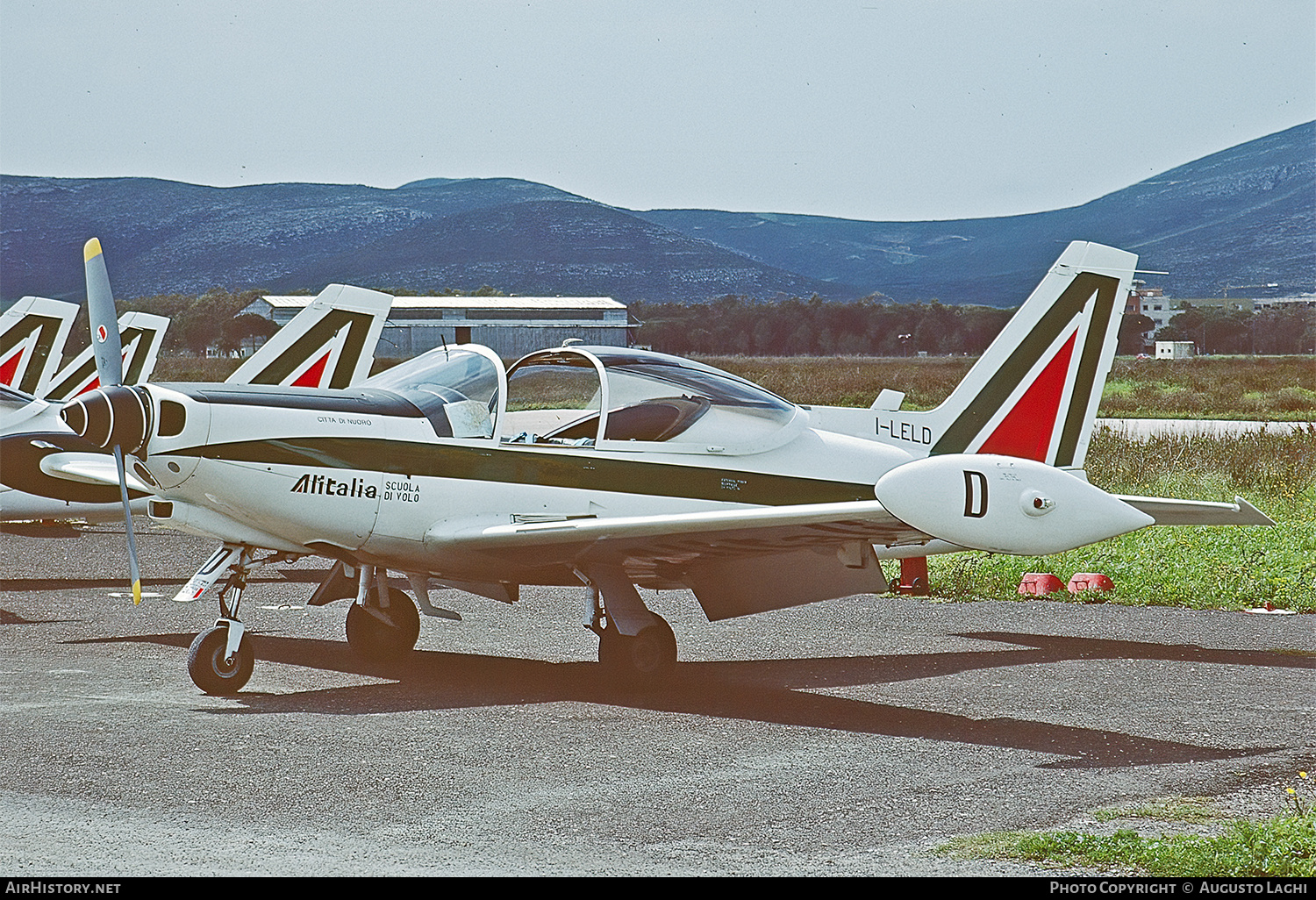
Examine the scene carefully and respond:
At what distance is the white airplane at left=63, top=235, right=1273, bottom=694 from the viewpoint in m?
8.71

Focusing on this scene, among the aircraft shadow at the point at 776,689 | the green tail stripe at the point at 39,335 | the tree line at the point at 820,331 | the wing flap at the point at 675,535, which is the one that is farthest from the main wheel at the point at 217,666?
the tree line at the point at 820,331

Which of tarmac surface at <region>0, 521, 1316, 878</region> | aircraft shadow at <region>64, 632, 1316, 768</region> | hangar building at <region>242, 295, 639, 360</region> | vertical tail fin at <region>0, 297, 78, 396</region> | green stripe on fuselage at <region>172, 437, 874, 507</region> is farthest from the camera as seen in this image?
hangar building at <region>242, 295, 639, 360</region>

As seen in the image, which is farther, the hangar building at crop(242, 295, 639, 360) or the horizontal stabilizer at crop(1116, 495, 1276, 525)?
the hangar building at crop(242, 295, 639, 360)

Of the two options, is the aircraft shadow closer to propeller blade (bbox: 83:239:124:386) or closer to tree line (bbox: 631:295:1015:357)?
propeller blade (bbox: 83:239:124:386)

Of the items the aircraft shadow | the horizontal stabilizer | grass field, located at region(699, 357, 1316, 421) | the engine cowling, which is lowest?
grass field, located at region(699, 357, 1316, 421)

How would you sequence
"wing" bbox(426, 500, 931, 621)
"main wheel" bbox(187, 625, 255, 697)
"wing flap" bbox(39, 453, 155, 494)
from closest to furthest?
"wing" bbox(426, 500, 931, 621), "main wheel" bbox(187, 625, 255, 697), "wing flap" bbox(39, 453, 155, 494)

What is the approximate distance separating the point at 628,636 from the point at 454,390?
1962mm

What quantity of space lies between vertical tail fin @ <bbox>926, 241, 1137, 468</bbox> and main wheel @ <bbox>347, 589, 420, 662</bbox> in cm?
415

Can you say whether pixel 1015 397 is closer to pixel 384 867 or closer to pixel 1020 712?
pixel 1020 712

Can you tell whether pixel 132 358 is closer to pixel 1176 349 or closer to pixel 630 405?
pixel 630 405

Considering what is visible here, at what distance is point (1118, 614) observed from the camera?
12.2m

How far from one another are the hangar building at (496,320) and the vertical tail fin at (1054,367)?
80743 mm

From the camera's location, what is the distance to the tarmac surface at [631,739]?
5.45m

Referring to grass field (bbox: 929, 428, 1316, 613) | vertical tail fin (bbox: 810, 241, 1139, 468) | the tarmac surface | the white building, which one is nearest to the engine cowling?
the tarmac surface
